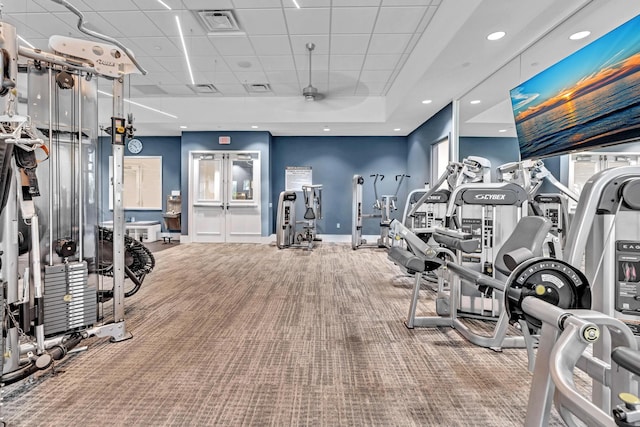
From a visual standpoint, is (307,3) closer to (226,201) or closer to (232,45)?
(232,45)

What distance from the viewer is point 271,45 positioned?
4.79 metres

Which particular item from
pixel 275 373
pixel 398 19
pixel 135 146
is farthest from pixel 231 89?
pixel 275 373

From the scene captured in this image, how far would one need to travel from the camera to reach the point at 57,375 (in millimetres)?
2117

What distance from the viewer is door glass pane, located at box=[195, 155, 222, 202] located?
8.50 metres

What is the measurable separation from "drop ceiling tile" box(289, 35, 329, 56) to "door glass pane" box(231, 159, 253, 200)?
4.06m

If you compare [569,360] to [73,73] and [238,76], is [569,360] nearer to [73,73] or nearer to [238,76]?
[73,73]

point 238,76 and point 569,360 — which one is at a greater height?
point 238,76

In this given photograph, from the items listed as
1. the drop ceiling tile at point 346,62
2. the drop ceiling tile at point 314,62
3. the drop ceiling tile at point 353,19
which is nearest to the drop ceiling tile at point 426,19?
the drop ceiling tile at point 353,19

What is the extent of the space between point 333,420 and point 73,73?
304cm

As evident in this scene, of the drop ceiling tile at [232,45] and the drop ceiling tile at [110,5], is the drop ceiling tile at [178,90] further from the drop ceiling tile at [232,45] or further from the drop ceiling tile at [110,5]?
the drop ceiling tile at [110,5]

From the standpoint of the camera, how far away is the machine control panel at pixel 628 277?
4.20 ft

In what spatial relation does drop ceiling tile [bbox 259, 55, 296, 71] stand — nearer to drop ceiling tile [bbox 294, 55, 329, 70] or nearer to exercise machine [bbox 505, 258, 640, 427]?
drop ceiling tile [bbox 294, 55, 329, 70]

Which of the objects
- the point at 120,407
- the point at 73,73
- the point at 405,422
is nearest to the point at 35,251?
the point at 120,407

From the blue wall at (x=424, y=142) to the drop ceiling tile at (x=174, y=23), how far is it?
4.32 meters
